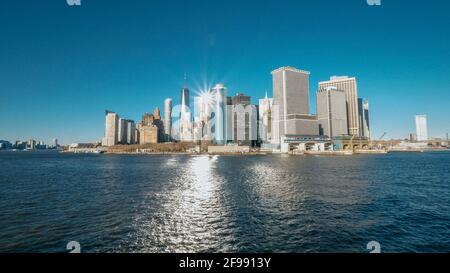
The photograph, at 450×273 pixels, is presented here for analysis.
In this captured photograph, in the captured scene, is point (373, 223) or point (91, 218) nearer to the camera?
point (373, 223)

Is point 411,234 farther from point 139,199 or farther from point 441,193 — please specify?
point 139,199

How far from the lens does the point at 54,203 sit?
2348cm

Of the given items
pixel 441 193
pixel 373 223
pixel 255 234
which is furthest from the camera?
pixel 441 193

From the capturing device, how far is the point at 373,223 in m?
16.7

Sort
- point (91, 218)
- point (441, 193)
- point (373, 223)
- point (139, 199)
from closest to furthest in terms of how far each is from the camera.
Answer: point (373, 223) < point (91, 218) < point (139, 199) < point (441, 193)
